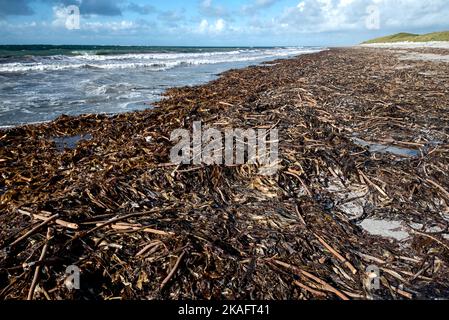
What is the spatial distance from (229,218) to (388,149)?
102 inches

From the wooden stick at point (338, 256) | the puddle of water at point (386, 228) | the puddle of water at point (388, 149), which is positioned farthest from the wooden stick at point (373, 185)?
the wooden stick at point (338, 256)

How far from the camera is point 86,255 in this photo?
78.2 inches

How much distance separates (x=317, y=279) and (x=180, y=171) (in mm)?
1717

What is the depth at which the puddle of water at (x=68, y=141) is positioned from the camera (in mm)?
4406

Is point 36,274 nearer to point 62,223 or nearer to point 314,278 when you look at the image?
point 62,223

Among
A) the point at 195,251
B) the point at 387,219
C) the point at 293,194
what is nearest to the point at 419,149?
the point at 387,219

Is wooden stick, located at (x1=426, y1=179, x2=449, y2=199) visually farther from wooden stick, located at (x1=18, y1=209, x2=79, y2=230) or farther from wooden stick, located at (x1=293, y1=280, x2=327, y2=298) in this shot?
wooden stick, located at (x1=18, y1=209, x2=79, y2=230)

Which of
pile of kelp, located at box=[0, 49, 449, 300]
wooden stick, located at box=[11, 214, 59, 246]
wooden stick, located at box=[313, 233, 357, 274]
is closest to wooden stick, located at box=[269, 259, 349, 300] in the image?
A: pile of kelp, located at box=[0, 49, 449, 300]

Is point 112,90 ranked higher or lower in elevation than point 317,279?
higher

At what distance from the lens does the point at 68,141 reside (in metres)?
4.73

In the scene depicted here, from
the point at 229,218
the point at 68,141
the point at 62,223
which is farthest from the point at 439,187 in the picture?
the point at 68,141
